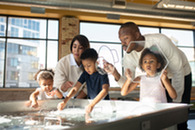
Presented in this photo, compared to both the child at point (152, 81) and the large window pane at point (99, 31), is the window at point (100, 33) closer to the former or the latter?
the large window pane at point (99, 31)

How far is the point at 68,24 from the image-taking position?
16.8ft

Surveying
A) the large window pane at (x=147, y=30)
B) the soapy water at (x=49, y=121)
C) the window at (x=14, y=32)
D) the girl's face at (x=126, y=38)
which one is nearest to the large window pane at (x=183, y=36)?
the large window pane at (x=147, y=30)

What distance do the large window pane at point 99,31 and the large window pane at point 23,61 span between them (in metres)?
1.17

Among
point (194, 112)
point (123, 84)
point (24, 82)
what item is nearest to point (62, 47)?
point (24, 82)

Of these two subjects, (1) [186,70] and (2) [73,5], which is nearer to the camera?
(1) [186,70]

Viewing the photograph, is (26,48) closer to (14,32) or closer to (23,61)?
(23,61)

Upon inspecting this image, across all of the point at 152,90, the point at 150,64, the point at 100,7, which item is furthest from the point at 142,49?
the point at 100,7

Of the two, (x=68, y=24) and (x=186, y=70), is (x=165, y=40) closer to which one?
(x=186, y=70)

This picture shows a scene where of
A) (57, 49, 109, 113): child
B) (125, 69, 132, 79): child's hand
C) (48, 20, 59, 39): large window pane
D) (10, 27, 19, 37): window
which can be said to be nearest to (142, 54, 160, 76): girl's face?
(125, 69, 132, 79): child's hand

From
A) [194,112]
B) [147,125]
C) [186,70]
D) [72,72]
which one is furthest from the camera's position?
[194,112]

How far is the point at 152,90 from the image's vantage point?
1192 mm

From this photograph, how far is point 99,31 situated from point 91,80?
4635 millimetres

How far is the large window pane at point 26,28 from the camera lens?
530 centimetres

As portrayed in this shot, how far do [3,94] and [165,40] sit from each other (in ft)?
14.3
